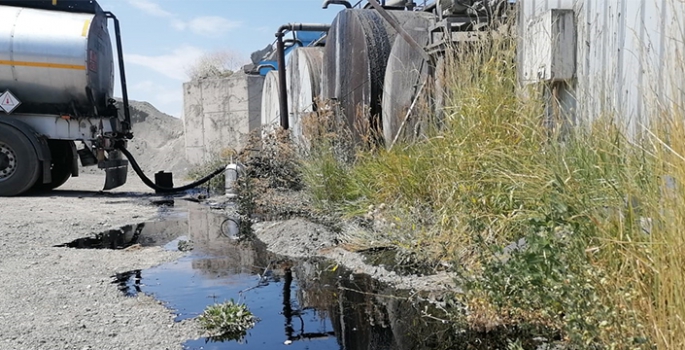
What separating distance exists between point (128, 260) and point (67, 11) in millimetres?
6227

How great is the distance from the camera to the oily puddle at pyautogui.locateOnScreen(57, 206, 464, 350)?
2719mm

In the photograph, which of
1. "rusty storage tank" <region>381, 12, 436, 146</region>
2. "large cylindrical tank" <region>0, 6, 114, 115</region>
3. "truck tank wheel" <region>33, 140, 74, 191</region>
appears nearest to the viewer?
"rusty storage tank" <region>381, 12, 436, 146</region>

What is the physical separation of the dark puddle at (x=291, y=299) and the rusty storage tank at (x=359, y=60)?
2.41m

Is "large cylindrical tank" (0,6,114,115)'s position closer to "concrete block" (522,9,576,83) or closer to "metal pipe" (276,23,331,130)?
"metal pipe" (276,23,331,130)

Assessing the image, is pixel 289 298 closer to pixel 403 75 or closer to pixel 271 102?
pixel 403 75

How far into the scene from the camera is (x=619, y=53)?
291 cm

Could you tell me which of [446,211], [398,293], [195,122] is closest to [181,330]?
[398,293]

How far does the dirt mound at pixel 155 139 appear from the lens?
66.4ft

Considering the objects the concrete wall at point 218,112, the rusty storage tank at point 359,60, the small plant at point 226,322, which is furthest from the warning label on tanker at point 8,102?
the small plant at point 226,322

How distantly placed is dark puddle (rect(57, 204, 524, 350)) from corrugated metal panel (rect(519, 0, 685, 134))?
4.47 ft

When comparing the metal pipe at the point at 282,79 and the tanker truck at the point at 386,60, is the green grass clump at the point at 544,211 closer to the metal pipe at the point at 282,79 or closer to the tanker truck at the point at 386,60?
the tanker truck at the point at 386,60

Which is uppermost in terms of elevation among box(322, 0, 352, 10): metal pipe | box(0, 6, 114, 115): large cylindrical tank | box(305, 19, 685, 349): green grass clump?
box(322, 0, 352, 10): metal pipe

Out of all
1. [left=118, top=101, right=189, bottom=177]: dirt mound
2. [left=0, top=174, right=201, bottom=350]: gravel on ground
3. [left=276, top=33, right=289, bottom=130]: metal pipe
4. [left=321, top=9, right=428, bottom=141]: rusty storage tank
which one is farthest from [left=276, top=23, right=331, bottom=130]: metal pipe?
[left=118, top=101, right=189, bottom=177]: dirt mound

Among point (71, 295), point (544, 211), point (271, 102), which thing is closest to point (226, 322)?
point (71, 295)
